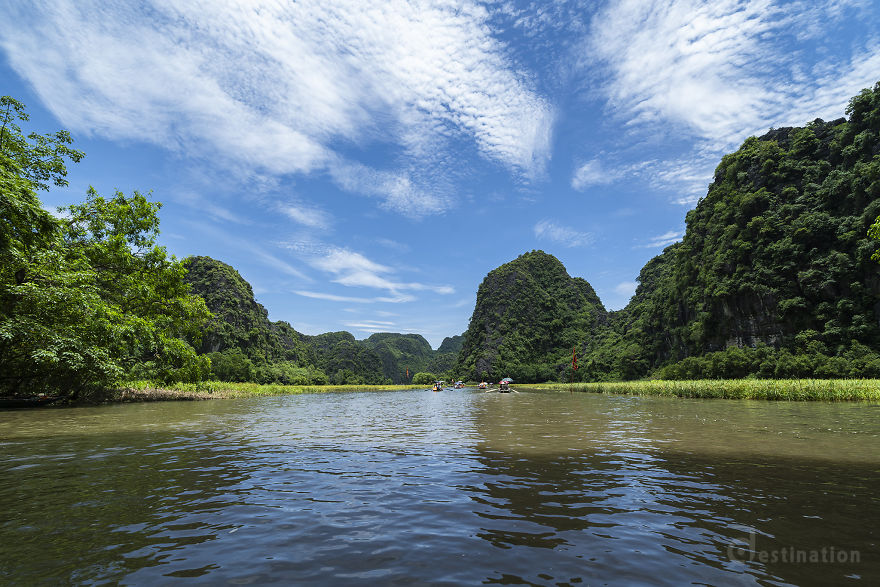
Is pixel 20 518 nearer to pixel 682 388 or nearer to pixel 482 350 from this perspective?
pixel 682 388

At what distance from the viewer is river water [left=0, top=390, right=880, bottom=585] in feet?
16.3

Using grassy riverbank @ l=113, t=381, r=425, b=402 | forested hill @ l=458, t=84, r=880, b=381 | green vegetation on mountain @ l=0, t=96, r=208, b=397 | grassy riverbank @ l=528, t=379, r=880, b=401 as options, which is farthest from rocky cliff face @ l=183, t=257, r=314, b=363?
grassy riverbank @ l=528, t=379, r=880, b=401

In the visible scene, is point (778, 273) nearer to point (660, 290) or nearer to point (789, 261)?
point (789, 261)

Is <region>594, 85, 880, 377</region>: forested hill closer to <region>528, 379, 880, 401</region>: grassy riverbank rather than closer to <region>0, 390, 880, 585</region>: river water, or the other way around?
<region>528, 379, 880, 401</region>: grassy riverbank

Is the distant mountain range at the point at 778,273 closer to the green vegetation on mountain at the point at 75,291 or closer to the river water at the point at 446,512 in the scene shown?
the green vegetation on mountain at the point at 75,291

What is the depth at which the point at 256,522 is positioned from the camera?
22.2 ft

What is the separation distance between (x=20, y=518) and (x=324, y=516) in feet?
→ 16.5

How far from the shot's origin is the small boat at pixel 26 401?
1188 inches

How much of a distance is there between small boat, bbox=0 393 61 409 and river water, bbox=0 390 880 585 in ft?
75.1

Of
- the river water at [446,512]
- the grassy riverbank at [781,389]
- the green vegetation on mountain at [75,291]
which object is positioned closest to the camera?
the river water at [446,512]

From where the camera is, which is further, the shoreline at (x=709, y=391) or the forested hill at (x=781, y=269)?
the forested hill at (x=781, y=269)

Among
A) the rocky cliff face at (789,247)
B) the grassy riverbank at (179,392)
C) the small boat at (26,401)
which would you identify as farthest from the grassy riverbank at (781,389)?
the small boat at (26,401)

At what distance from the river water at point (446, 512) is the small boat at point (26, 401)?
901 inches

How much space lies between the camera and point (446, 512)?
7383mm
